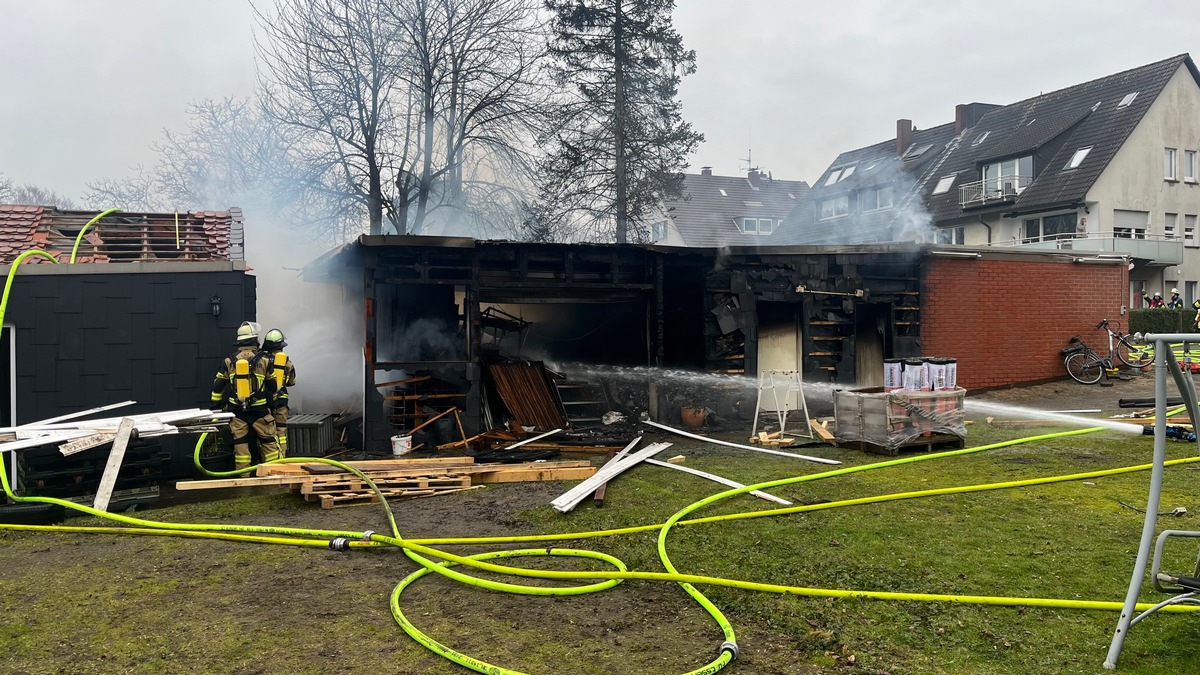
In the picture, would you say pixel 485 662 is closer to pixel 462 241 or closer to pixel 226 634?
pixel 226 634

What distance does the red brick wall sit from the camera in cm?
1538

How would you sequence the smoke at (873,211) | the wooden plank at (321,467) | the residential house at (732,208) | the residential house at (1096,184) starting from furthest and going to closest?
the residential house at (732,208), the residential house at (1096,184), the smoke at (873,211), the wooden plank at (321,467)

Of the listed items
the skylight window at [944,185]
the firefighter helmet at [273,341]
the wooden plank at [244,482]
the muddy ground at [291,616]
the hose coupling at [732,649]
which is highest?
the skylight window at [944,185]

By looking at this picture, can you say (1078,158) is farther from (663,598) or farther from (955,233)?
(663,598)

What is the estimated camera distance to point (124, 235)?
35.8 feet

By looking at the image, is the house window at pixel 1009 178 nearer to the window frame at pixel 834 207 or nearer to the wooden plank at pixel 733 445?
the window frame at pixel 834 207

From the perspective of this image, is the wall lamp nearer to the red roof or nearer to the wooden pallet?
the wooden pallet

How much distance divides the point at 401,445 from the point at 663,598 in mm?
6595

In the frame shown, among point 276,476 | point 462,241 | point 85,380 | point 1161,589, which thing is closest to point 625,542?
point 1161,589

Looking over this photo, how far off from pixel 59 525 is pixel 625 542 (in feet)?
17.1

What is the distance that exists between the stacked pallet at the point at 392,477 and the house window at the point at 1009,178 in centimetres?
2661

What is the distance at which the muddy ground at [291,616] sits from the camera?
→ 4.06 metres

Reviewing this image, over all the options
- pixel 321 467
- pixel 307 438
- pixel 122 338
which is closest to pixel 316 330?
pixel 307 438

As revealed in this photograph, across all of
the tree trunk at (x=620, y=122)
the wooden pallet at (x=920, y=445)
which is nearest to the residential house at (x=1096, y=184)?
the tree trunk at (x=620, y=122)
